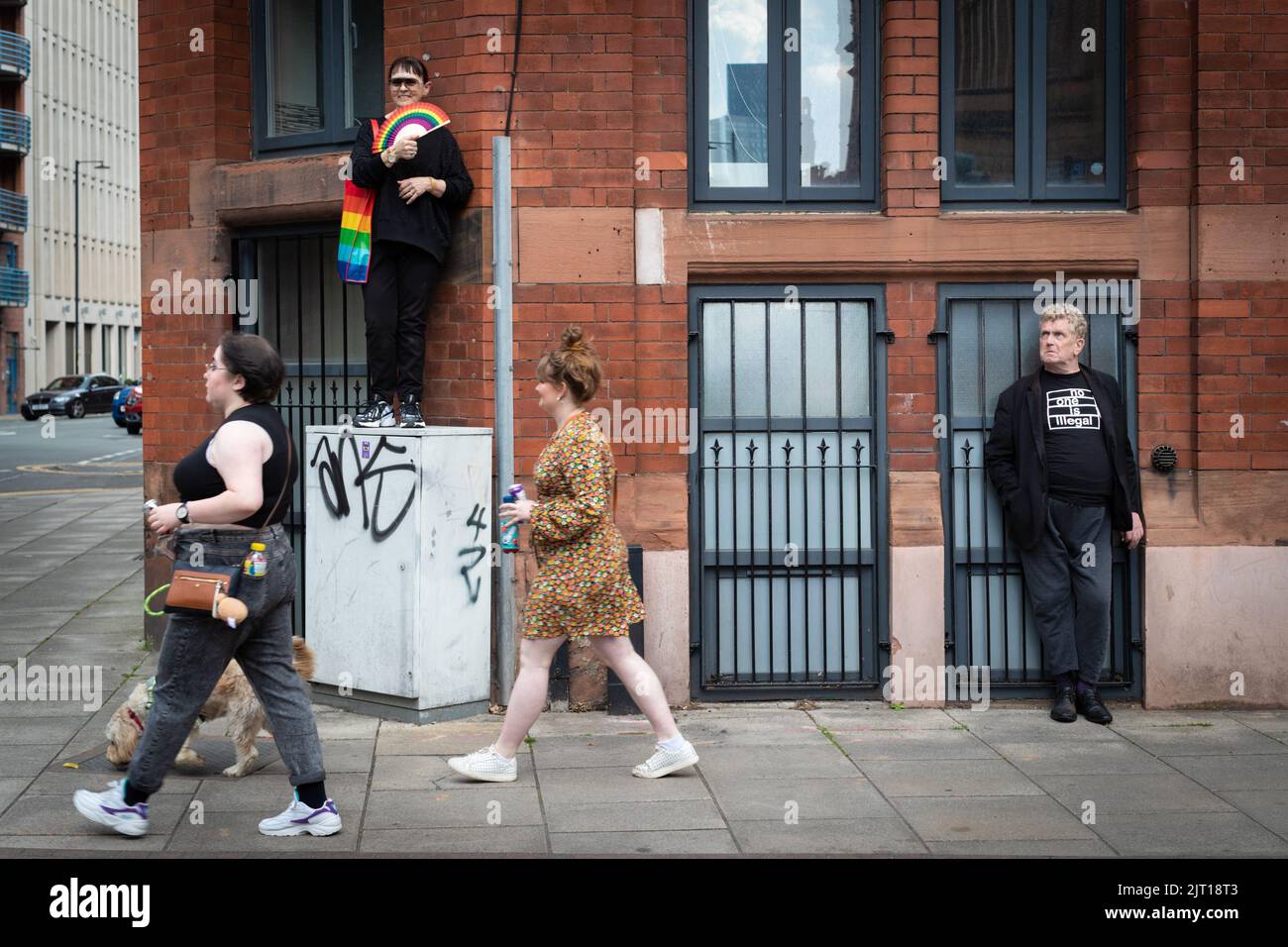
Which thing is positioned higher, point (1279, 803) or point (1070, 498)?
point (1070, 498)

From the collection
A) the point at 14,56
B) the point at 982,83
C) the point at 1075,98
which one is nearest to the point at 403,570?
the point at 982,83

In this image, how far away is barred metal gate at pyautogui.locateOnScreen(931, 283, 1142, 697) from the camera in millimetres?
8414

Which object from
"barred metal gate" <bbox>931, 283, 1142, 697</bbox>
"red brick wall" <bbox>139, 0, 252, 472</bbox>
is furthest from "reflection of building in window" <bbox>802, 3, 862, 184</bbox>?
"red brick wall" <bbox>139, 0, 252, 472</bbox>

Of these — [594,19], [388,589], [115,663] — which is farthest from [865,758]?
[115,663]

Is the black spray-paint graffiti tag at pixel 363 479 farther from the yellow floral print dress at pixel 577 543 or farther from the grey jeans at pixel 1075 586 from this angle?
the grey jeans at pixel 1075 586

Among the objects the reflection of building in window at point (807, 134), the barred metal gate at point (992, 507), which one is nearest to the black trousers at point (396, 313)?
the reflection of building in window at point (807, 134)

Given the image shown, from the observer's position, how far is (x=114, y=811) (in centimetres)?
Result: 573

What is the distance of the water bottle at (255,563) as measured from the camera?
18.6 feet

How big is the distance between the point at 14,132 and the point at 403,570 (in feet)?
196

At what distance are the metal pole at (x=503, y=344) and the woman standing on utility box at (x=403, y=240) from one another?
39cm

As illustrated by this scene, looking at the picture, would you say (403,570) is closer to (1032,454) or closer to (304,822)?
(304,822)

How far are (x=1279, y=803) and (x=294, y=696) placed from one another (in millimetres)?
4001

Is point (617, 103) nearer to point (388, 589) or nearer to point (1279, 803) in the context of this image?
point (388, 589)

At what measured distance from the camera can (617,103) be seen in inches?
320
